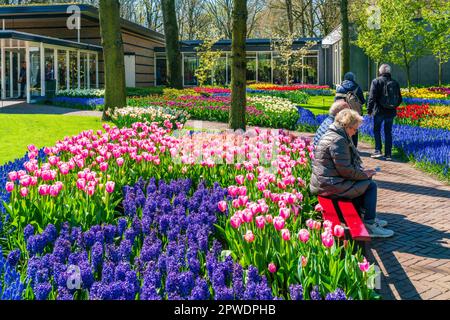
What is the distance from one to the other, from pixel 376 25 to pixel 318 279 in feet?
92.0

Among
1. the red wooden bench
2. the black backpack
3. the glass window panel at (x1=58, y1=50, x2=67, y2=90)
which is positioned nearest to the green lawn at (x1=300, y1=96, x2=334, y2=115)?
the black backpack

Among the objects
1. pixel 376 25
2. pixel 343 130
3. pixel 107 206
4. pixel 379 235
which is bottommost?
pixel 379 235

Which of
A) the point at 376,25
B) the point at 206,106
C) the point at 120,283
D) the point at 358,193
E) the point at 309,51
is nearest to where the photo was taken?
the point at 120,283

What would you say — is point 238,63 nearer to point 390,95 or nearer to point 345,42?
point 390,95

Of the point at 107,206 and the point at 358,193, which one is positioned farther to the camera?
Result: the point at 358,193

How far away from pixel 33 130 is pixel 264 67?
31.8 m

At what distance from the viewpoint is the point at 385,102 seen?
35.4 feet

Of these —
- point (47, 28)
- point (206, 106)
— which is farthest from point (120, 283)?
point (47, 28)

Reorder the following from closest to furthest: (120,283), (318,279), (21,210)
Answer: (120,283) → (318,279) → (21,210)

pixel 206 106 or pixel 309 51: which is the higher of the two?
pixel 309 51

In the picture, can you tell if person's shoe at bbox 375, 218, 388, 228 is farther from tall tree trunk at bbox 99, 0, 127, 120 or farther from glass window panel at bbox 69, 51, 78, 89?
glass window panel at bbox 69, 51, 78, 89

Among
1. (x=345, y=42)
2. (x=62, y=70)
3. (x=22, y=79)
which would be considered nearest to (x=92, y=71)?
(x=62, y=70)

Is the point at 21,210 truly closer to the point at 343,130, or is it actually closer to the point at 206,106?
the point at 343,130

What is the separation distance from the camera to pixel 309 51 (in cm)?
4194
